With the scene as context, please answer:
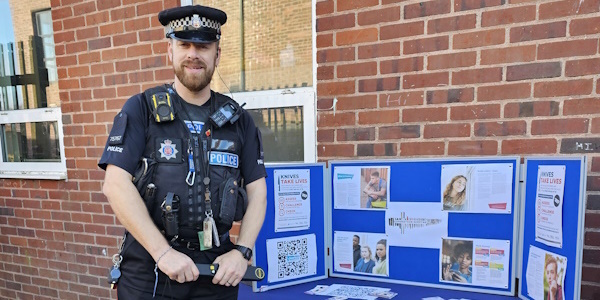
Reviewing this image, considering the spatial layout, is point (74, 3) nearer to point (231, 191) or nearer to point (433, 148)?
point (231, 191)

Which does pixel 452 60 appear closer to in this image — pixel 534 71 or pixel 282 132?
pixel 534 71

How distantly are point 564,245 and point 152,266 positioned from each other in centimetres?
178

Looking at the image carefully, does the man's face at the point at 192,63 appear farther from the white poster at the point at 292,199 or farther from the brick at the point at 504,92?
the brick at the point at 504,92

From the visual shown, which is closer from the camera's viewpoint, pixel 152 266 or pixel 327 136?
pixel 152 266

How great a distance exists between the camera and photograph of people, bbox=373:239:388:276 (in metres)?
2.08

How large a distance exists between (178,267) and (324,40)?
1.62 m

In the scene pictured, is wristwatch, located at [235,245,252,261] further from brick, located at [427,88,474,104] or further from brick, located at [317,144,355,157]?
brick, located at [427,88,474,104]

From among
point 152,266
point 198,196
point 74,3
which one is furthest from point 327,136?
point 74,3

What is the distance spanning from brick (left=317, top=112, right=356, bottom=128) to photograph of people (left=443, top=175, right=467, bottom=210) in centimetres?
70

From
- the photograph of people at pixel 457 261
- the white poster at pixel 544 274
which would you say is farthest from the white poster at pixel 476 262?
the white poster at pixel 544 274

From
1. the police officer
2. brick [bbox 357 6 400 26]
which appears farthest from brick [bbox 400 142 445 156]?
the police officer

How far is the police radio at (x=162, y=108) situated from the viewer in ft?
5.13

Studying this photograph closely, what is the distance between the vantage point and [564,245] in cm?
153

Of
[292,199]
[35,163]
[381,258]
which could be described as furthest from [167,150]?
[35,163]
